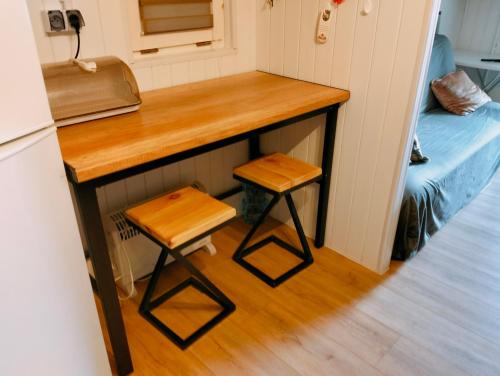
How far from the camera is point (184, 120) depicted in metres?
1.46

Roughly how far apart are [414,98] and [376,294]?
909mm

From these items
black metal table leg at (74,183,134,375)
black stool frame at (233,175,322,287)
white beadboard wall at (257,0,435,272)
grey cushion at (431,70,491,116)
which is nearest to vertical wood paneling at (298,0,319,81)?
white beadboard wall at (257,0,435,272)

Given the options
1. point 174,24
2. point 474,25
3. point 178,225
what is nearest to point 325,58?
point 174,24

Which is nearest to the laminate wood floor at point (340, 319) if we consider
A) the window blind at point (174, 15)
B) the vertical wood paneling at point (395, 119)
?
the vertical wood paneling at point (395, 119)

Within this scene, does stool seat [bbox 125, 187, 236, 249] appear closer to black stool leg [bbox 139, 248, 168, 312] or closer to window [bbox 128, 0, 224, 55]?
black stool leg [bbox 139, 248, 168, 312]

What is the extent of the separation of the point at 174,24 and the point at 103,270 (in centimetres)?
116

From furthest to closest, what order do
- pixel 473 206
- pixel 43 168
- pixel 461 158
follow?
pixel 473 206 → pixel 461 158 → pixel 43 168

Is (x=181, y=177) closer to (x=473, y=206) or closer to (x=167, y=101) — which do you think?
(x=167, y=101)

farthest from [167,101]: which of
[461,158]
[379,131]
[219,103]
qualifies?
[461,158]

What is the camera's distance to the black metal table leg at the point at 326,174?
1923mm

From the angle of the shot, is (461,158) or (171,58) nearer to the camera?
(171,58)

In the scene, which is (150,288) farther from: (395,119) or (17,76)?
(395,119)

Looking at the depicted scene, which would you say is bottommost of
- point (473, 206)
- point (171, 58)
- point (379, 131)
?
point (473, 206)

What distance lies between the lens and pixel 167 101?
66.5 inches
